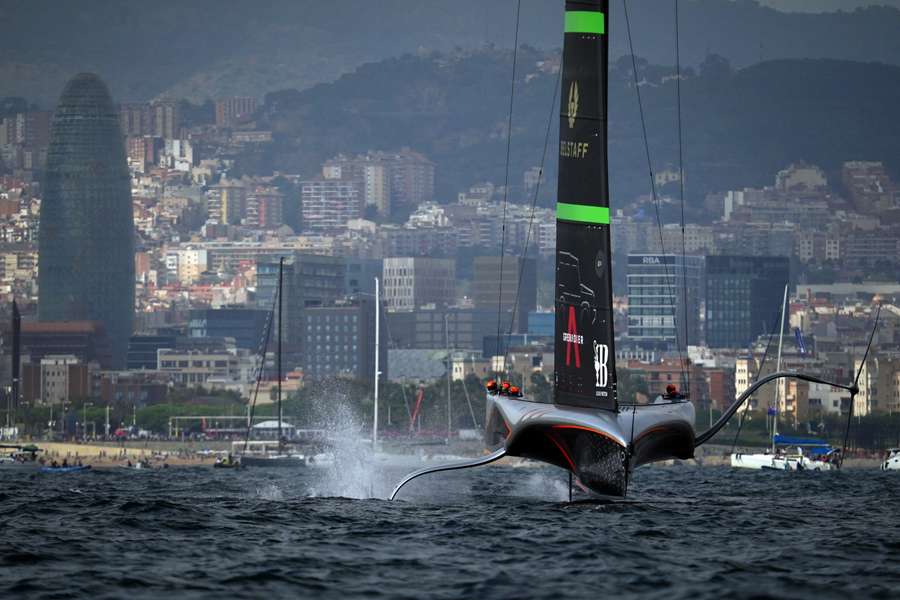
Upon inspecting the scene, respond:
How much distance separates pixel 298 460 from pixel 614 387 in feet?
177

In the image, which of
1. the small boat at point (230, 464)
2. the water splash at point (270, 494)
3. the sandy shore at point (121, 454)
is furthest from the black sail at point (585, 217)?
the sandy shore at point (121, 454)

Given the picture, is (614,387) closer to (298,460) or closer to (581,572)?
(581,572)

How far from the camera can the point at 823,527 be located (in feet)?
91.2

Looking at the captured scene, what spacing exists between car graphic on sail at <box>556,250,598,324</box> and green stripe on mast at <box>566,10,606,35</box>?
2998 mm

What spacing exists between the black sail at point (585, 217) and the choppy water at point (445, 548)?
192 centimetres

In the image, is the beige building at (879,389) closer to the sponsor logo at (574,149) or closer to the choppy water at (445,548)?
the choppy water at (445,548)

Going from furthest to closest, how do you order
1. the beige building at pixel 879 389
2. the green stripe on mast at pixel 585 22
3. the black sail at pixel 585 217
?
the beige building at pixel 879 389
the green stripe on mast at pixel 585 22
the black sail at pixel 585 217

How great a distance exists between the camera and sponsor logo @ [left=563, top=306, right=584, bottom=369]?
28312mm

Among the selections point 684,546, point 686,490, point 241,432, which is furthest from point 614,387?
point 241,432

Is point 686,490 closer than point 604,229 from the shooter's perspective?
No

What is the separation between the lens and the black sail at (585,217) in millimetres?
28141

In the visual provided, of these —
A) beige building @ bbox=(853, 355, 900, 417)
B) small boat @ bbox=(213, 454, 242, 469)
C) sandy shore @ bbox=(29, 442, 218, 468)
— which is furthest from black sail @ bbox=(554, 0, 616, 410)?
Answer: beige building @ bbox=(853, 355, 900, 417)

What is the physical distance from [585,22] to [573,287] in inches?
141

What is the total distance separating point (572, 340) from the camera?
2842cm
